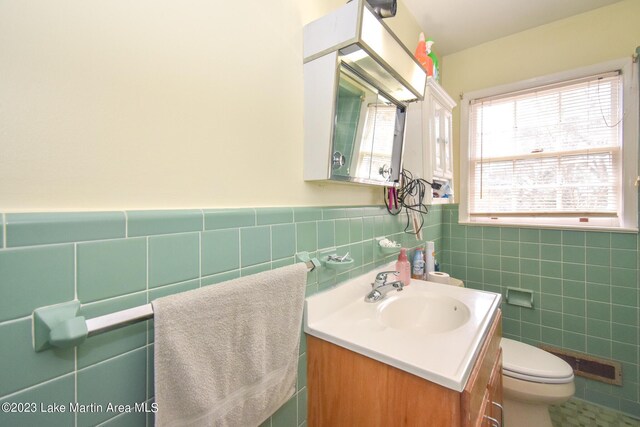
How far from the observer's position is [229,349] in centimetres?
66

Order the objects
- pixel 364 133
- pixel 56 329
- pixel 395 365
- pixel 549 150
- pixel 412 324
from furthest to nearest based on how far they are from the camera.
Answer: pixel 549 150
pixel 412 324
pixel 364 133
pixel 395 365
pixel 56 329

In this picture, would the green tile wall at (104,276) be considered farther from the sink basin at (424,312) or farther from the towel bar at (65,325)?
the sink basin at (424,312)

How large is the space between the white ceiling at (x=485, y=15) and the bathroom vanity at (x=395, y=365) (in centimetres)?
176

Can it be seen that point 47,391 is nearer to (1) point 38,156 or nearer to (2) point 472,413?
(1) point 38,156

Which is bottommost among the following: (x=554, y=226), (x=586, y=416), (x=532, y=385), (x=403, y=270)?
(x=586, y=416)

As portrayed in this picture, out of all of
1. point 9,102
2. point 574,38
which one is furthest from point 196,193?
point 574,38

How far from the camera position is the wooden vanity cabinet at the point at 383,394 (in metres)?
0.68

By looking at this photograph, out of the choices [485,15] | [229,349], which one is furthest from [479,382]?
[485,15]

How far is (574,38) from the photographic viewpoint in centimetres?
175

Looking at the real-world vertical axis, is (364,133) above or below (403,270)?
above

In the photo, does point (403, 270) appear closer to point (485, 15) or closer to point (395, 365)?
point (395, 365)

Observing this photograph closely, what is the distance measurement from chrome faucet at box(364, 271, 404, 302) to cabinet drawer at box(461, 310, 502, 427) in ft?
1.33

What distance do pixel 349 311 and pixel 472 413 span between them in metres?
0.49

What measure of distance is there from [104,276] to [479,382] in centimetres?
105
